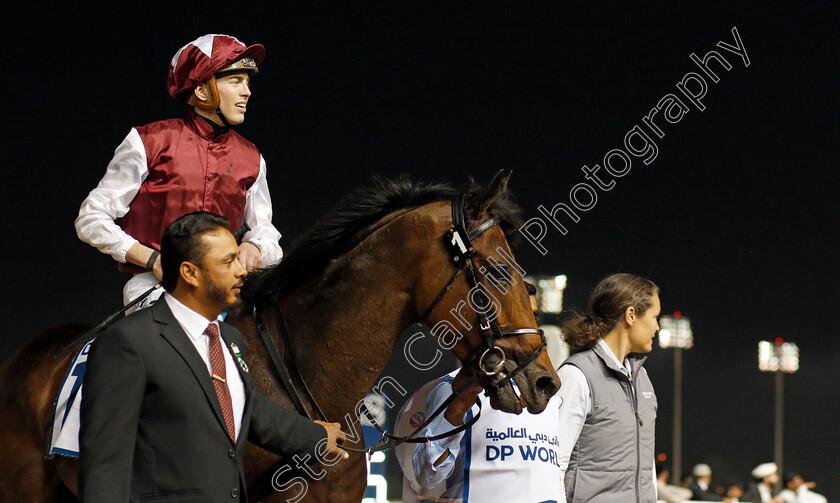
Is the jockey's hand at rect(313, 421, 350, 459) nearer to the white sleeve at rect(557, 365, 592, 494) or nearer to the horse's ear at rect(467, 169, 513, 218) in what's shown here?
the horse's ear at rect(467, 169, 513, 218)

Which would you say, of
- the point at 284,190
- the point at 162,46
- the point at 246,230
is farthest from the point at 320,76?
the point at 246,230

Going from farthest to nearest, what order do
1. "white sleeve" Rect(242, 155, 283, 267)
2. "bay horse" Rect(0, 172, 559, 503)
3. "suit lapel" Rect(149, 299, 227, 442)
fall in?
"white sleeve" Rect(242, 155, 283, 267) < "bay horse" Rect(0, 172, 559, 503) < "suit lapel" Rect(149, 299, 227, 442)

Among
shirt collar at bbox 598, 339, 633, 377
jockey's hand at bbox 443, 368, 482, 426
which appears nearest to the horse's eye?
jockey's hand at bbox 443, 368, 482, 426

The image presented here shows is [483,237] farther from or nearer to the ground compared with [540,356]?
farther from the ground

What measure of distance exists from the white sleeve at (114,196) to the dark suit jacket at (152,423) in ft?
2.82

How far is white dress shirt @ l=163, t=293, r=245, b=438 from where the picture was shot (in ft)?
5.62

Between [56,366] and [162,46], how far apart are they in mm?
6018

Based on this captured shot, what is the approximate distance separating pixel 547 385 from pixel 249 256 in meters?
1.04

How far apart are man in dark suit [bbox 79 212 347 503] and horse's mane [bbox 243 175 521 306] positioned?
19.0 inches

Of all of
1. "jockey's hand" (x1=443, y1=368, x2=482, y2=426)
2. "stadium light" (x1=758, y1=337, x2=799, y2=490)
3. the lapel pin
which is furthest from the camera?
"stadium light" (x1=758, y1=337, x2=799, y2=490)

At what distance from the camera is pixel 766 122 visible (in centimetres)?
1299

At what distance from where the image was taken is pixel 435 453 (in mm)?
2566

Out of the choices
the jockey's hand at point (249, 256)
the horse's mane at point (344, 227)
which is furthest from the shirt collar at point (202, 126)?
the horse's mane at point (344, 227)

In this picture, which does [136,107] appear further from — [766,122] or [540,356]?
[766,122]
